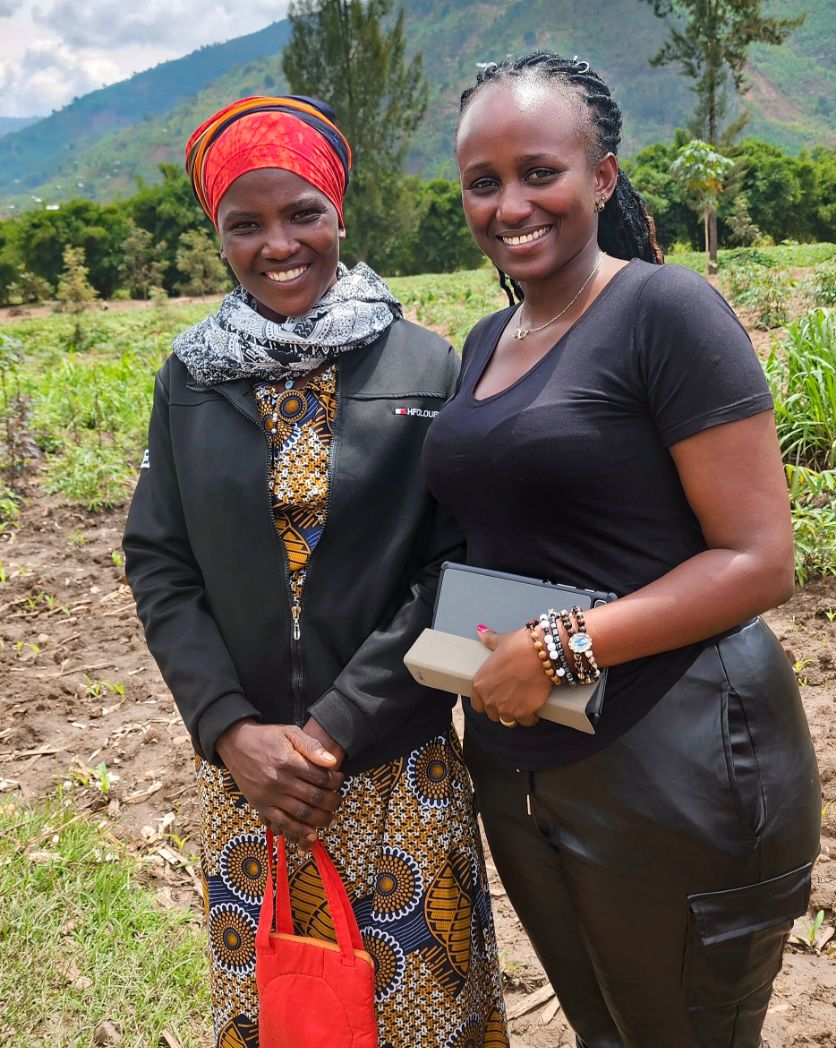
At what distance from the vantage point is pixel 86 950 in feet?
8.54

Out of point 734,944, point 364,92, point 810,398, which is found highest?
point 364,92

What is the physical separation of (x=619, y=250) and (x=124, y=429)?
263 inches

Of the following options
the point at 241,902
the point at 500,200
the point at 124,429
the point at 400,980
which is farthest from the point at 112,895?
the point at 124,429

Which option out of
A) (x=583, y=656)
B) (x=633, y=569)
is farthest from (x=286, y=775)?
(x=633, y=569)

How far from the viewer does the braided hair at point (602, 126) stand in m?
1.49

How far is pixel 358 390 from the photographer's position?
5.70ft

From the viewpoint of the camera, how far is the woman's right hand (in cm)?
162

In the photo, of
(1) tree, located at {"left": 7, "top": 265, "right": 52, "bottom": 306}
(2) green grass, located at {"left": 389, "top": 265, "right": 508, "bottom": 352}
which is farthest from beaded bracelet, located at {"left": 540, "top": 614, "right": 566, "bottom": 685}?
(1) tree, located at {"left": 7, "top": 265, "right": 52, "bottom": 306}

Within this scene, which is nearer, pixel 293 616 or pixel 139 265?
pixel 293 616

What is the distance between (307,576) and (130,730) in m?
2.50

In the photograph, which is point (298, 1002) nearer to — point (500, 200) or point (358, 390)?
point (358, 390)

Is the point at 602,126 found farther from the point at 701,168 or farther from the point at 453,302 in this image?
the point at 453,302

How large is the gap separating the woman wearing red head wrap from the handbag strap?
46mm

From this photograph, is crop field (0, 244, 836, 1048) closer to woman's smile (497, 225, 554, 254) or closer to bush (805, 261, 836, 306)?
woman's smile (497, 225, 554, 254)
